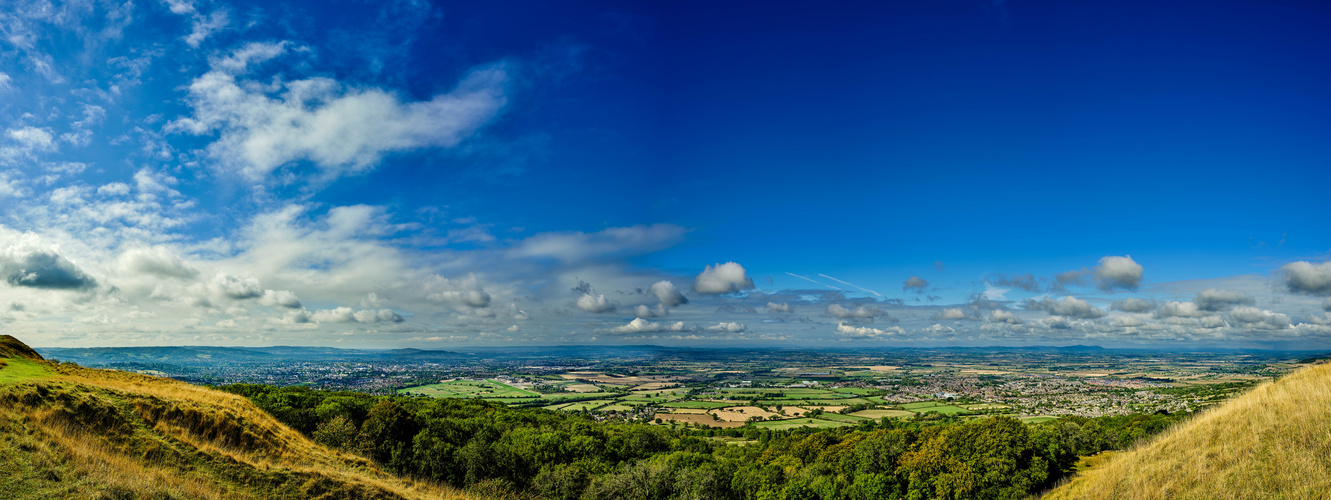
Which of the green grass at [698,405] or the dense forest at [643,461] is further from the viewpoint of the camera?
the green grass at [698,405]

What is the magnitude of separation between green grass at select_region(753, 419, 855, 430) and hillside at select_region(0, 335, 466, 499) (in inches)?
2949

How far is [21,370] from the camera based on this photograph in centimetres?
1523

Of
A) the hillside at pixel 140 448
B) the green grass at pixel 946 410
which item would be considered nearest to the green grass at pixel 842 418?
the green grass at pixel 946 410

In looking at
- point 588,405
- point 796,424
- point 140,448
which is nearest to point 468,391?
point 588,405

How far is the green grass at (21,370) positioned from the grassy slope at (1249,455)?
29.4m

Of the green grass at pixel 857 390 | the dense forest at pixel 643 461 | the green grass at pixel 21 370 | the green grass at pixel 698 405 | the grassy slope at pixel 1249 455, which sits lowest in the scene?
the green grass at pixel 857 390

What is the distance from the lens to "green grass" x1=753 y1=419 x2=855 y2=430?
83.0 m

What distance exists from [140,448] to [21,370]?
22.9 feet

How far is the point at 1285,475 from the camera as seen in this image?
11398 millimetres

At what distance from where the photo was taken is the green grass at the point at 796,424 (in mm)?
82988

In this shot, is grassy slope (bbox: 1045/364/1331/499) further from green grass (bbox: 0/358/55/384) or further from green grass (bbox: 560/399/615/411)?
green grass (bbox: 560/399/615/411)

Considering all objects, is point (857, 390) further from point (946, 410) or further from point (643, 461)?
point (643, 461)

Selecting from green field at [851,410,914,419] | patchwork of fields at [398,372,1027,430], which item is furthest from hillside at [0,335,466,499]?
green field at [851,410,914,419]

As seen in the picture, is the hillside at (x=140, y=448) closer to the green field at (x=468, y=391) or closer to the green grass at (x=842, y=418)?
the green grass at (x=842, y=418)
